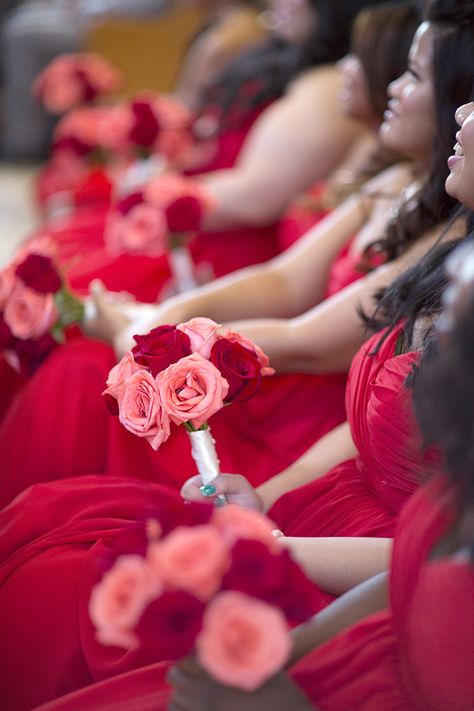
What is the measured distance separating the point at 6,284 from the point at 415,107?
0.86 metres

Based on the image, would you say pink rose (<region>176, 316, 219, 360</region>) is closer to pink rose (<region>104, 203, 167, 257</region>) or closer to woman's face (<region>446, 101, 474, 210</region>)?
woman's face (<region>446, 101, 474, 210</region>)

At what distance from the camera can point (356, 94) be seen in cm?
225

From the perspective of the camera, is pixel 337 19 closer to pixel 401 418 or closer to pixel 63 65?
pixel 63 65

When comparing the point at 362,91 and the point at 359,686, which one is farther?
the point at 362,91

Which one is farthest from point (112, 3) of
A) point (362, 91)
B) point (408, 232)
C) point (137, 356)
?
point (137, 356)

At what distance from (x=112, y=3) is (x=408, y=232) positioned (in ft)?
15.1

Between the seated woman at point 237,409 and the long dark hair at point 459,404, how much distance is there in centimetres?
64

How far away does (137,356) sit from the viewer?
1.31 m

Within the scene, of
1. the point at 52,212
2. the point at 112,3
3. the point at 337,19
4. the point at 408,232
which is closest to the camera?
the point at 408,232

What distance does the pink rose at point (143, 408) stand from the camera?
1271 mm

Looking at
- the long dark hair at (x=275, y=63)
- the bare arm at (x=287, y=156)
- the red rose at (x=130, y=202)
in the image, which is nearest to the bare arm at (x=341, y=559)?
the red rose at (x=130, y=202)

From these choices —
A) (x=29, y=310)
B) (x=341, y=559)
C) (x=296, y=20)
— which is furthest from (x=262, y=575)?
(x=296, y=20)

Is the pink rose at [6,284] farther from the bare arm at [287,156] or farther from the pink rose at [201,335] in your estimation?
the bare arm at [287,156]

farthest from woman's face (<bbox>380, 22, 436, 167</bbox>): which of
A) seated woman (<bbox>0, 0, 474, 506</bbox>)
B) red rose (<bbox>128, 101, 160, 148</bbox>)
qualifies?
red rose (<bbox>128, 101, 160, 148</bbox>)
